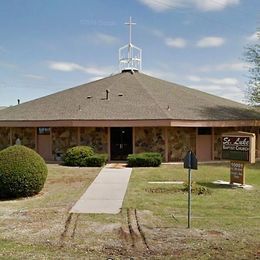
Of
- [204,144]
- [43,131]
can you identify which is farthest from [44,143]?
[204,144]

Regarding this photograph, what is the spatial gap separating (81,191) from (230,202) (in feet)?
16.7

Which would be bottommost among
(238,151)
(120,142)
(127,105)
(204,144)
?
(204,144)

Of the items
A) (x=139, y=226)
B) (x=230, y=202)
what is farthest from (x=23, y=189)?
(x=230, y=202)

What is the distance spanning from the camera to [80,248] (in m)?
7.00

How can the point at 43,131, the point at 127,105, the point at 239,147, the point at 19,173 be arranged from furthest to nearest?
the point at 43,131 → the point at 127,105 → the point at 239,147 → the point at 19,173

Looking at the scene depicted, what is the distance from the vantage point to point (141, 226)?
8500mm

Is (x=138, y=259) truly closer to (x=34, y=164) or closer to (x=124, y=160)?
(x=34, y=164)

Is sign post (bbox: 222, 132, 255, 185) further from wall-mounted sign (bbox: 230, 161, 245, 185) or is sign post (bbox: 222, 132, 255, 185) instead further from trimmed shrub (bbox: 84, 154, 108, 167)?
trimmed shrub (bbox: 84, 154, 108, 167)

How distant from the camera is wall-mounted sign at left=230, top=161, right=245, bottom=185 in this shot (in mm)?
14305

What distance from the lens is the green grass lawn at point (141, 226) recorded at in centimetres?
680

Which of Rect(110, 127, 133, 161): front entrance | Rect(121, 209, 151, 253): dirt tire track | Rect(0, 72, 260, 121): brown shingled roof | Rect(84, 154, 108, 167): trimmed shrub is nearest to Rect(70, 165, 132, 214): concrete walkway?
Rect(121, 209, 151, 253): dirt tire track

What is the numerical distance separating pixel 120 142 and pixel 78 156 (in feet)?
10.9

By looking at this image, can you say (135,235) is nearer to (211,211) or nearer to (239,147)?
(211,211)

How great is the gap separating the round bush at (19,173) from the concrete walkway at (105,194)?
5.55 ft
